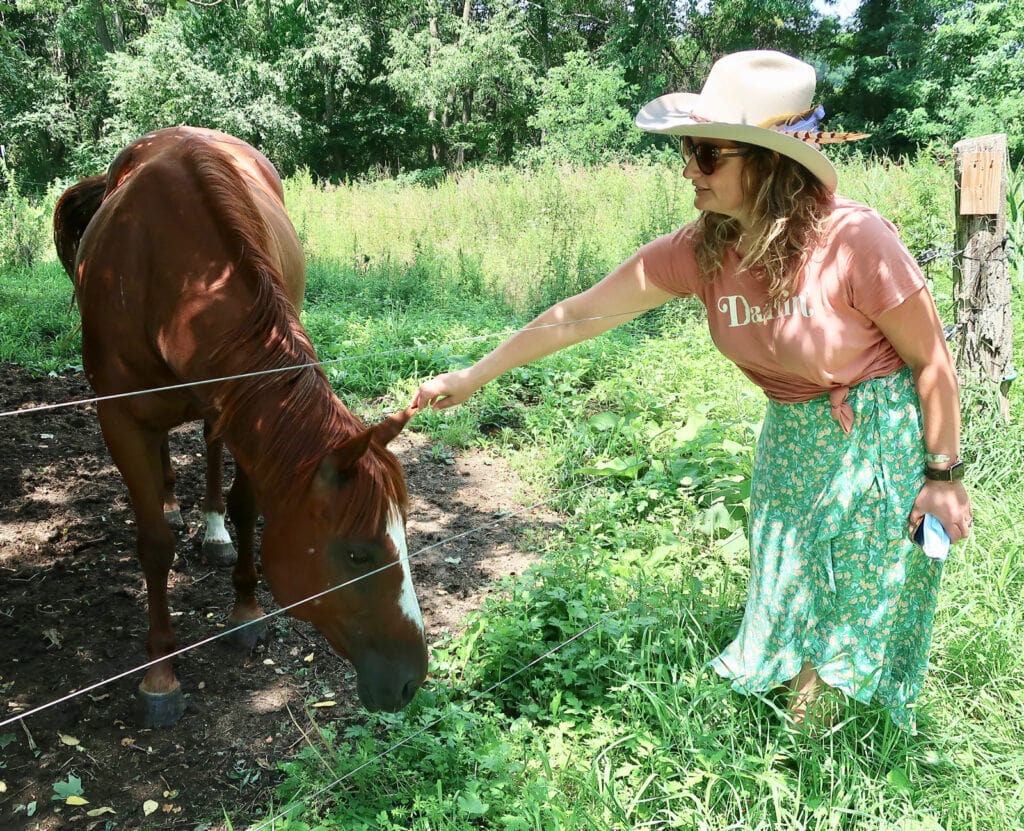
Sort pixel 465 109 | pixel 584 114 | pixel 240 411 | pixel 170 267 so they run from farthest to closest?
pixel 465 109 < pixel 584 114 < pixel 170 267 < pixel 240 411

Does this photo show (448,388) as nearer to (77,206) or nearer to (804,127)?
(804,127)

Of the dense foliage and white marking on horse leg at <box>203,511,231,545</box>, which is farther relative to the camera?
the dense foliage

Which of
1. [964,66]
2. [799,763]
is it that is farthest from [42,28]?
[799,763]

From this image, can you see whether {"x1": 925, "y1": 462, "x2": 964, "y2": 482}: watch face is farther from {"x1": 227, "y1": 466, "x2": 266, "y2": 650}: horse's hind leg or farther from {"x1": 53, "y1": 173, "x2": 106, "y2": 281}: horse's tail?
{"x1": 53, "y1": 173, "x2": 106, "y2": 281}: horse's tail

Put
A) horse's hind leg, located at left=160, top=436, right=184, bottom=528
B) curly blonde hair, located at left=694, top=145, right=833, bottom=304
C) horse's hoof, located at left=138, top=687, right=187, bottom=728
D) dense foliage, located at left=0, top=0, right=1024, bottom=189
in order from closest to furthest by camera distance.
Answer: curly blonde hair, located at left=694, top=145, right=833, bottom=304, horse's hoof, located at left=138, top=687, right=187, bottom=728, horse's hind leg, located at left=160, top=436, right=184, bottom=528, dense foliage, located at left=0, top=0, right=1024, bottom=189

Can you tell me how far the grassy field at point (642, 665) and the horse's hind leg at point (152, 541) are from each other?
668 mm

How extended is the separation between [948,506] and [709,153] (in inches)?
45.1

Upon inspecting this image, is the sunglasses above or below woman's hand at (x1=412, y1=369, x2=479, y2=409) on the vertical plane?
above

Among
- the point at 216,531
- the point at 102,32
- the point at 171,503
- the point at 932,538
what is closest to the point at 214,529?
the point at 216,531

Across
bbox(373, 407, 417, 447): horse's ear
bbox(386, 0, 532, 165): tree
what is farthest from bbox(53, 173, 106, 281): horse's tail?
bbox(386, 0, 532, 165): tree

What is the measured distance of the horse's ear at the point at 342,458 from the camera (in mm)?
2027

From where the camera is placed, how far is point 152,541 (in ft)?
9.67

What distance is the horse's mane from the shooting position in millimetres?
2154

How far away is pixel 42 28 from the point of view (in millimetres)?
30562
